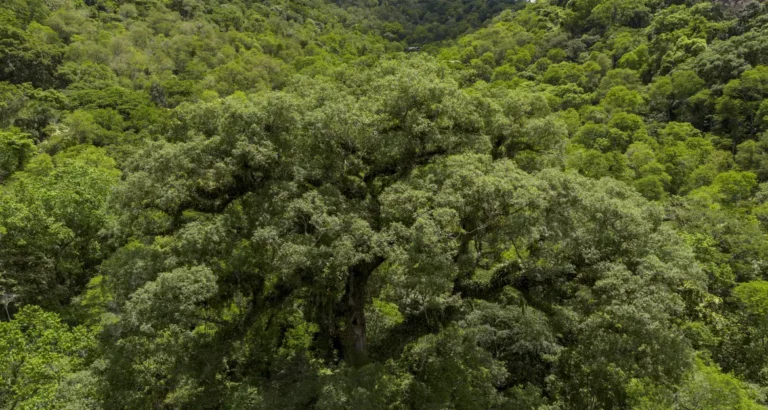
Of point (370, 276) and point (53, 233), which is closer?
point (370, 276)

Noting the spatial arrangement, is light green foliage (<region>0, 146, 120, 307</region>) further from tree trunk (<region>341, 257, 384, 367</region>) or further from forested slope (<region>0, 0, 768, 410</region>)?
tree trunk (<region>341, 257, 384, 367</region>)

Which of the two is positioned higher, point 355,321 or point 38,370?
point 355,321

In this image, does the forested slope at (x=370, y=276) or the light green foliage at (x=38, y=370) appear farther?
the light green foliage at (x=38, y=370)

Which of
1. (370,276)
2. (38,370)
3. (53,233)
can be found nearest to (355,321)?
(370,276)

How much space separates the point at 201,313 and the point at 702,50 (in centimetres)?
5958

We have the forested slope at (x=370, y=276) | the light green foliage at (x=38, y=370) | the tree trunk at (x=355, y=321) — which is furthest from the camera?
the tree trunk at (x=355, y=321)

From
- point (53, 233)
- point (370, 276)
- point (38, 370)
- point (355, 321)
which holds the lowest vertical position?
point (53, 233)

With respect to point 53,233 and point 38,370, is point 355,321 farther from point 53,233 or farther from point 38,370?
point 53,233

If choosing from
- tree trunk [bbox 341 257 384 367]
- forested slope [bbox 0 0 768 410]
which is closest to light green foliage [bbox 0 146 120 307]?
forested slope [bbox 0 0 768 410]

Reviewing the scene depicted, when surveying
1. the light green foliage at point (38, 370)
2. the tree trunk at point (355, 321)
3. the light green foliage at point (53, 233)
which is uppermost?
the tree trunk at point (355, 321)

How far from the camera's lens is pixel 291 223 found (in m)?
10.4

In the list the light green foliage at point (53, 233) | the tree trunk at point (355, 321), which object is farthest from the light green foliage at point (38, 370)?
the tree trunk at point (355, 321)

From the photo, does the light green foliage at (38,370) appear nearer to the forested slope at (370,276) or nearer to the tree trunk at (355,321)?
the forested slope at (370,276)

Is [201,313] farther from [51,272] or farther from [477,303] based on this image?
[51,272]
